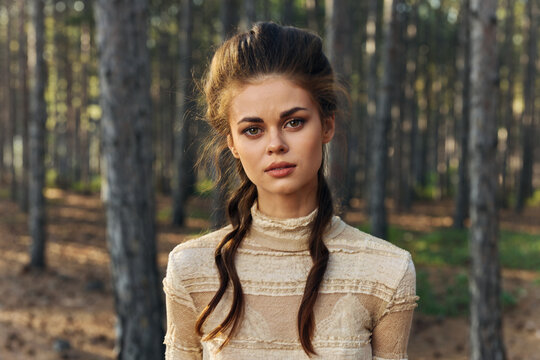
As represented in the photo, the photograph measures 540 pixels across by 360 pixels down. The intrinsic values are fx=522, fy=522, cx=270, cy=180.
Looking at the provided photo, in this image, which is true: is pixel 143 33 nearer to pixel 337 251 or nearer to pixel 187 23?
pixel 337 251

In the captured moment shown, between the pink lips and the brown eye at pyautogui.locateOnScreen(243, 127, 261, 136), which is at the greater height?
the brown eye at pyautogui.locateOnScreen(243, 127, 261, 136)

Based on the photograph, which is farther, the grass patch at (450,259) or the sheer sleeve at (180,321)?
the grass patch at (450,259)

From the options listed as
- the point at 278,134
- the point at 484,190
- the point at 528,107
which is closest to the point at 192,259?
the point at 278,134

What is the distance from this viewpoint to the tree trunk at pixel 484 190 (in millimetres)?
5980

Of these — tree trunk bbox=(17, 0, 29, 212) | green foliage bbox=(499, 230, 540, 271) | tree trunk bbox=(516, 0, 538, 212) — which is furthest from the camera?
tree trunk bbox=(516, 0, 538, 212)

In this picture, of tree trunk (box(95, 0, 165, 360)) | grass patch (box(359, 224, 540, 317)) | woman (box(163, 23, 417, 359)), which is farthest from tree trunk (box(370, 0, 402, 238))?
woman (box(163, 23, 417, 359))

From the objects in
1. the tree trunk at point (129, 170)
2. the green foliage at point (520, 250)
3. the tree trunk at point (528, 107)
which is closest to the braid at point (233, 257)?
the tree trunk at point (129, 170)

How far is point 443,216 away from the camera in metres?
19.5

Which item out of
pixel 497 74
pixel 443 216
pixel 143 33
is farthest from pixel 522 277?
pixel 143 33

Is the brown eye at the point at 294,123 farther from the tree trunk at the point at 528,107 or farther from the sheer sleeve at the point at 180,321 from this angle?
the tree trunk at the point at 528,107

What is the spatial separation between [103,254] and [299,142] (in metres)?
12.3

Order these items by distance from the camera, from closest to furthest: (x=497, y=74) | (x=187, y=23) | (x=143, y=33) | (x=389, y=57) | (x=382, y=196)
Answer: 1. (x=143, y=33)
2. (x=497, y=74)
3. (x=389, y=57)
4. (x=382, y=196)
5. (x=187, y=23)

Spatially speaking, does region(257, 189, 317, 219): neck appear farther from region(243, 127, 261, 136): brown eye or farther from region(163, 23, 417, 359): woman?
region(243, 127, 261, 136): brown eye

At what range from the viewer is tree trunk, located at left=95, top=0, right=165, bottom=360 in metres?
5.21
